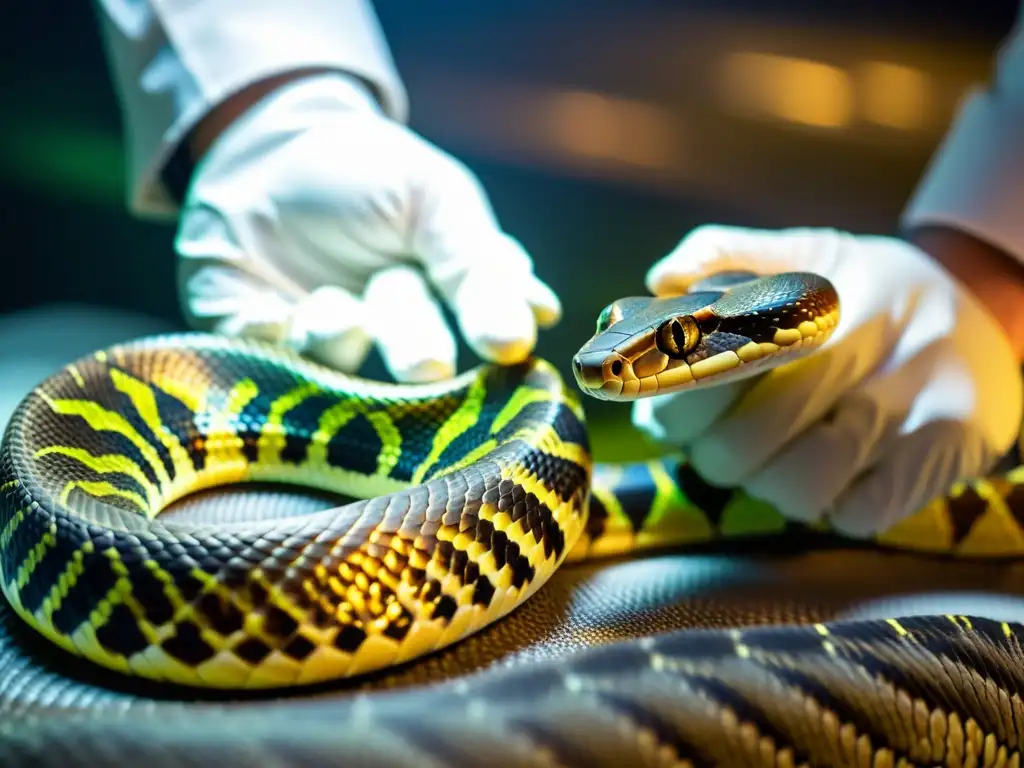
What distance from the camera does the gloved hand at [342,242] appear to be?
1.80 metres

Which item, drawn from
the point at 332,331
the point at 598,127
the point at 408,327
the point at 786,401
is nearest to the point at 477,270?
the point at 408,327

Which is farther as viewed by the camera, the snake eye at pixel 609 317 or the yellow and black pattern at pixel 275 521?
the snake eye at pixel 609 317

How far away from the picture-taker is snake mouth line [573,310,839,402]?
1.27m

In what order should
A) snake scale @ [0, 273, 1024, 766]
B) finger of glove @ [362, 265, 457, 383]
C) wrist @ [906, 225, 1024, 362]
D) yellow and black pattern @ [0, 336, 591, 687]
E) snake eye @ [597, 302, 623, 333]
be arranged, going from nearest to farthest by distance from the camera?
snake scale @ [0, 273, 1024, 766]
yellow and black pattern @ [0, 336, 591, 687]
snake eye @ [597, 302, 623, 333]
finger of glove @ [362, 265, 457, 383]
wrist @ [906, 225, 1024, 362]

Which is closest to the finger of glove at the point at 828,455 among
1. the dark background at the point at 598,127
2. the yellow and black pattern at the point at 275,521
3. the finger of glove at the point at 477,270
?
the yellow and black pattern at the point at 275,521

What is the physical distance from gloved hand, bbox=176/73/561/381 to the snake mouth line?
406 millimetres

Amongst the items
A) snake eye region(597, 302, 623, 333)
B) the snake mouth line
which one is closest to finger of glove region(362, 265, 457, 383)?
snake eye region(597, 302, 623, 333)

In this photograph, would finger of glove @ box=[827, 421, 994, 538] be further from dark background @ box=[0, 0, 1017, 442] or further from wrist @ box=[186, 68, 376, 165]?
wrist @ box=[186, 68, 376, 165]

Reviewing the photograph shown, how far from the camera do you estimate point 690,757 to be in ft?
2.67

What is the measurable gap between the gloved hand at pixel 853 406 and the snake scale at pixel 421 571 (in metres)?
0.16

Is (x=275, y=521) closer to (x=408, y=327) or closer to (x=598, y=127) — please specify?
(x=408, y=327)

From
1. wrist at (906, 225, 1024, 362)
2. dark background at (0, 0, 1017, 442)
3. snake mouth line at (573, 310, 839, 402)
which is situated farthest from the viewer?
dark background at (0, 0, 1017, 442)

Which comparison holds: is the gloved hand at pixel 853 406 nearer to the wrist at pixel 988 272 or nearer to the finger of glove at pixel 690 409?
the finger of glove at pixel 690 409

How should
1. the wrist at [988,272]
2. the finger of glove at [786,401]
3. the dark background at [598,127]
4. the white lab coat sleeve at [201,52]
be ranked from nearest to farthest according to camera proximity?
the finger of glove at [786,401] < the wrist at [988,272] < the white lab coat sleeve at [201,52] < the dark background at [598,127]
